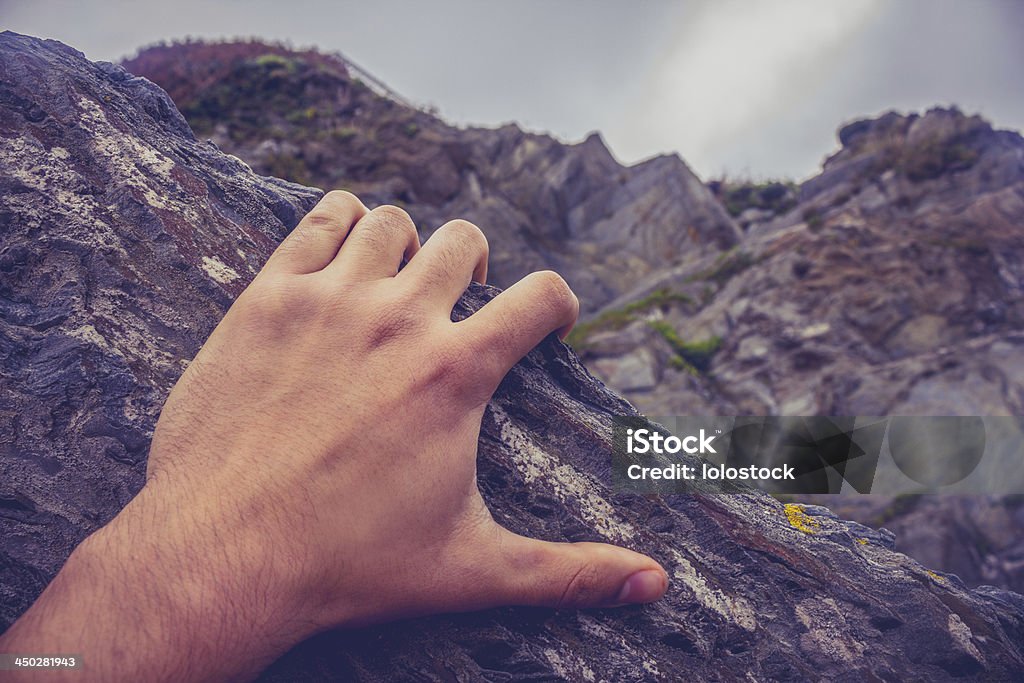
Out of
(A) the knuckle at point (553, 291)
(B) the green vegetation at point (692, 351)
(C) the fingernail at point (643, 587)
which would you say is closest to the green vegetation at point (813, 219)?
(B) the green vegetation at point (692, 351)

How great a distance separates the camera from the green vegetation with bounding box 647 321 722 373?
13.3m

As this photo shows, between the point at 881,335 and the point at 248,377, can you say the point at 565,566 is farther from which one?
the point at 881,335

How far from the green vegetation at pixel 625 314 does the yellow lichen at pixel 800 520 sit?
10778mm

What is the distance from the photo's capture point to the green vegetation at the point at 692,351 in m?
13.3

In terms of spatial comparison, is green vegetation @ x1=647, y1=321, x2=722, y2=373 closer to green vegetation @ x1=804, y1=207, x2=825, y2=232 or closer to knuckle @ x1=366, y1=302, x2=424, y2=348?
green vegetation @ x1=804, y1=207, x2=825, y2=232

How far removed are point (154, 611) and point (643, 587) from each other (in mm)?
1943

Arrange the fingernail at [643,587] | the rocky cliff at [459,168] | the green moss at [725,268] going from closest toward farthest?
the fingernail at [643,587] < the green moss at [725,268] < the rocky cliff at [459,168]

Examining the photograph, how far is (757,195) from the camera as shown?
2559 centimetres

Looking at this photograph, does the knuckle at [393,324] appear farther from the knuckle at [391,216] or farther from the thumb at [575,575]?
the thumb at [575,575]

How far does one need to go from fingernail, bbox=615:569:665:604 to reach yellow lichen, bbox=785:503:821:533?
1.16 meters

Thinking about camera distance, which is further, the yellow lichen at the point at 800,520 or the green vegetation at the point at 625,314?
the green vegetation at the point at 625,314

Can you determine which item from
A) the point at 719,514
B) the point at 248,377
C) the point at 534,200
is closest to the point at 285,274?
the point at 248,377

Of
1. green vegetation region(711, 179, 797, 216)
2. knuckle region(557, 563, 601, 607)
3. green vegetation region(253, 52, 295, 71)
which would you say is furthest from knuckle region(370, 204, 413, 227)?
green vegetation region(253, 52, 295, 71)

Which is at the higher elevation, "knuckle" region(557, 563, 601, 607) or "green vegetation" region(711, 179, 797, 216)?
"green vegetation" region(711, 179, 797, 216)
